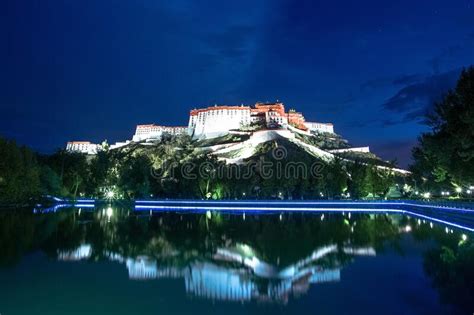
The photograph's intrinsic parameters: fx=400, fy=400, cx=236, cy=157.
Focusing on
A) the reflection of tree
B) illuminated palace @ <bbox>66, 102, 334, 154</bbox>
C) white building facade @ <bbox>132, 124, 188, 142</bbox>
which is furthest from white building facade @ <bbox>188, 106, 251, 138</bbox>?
the reflection of tree

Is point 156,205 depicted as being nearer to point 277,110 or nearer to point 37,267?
point 37,267

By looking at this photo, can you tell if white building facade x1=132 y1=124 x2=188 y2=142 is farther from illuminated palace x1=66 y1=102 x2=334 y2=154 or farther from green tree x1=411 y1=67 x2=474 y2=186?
green tree x1=411 y1=67 x2=474 y2=186

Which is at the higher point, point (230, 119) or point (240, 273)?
point (230, 119)

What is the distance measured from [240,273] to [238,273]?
0.07m

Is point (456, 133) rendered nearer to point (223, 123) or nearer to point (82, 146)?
point (223, 123)

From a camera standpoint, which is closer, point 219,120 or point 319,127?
point 219,120

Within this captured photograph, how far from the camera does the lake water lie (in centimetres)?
909

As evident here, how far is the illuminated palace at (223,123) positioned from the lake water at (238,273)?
273ft

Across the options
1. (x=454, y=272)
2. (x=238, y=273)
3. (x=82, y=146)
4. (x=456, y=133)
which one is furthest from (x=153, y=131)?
(x=454, y=272)

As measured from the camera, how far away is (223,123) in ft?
345

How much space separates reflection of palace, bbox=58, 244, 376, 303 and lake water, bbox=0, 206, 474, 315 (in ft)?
0.10

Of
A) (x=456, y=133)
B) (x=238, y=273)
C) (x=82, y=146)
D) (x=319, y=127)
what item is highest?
(x=319, y=127)

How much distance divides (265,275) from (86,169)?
6371 cm

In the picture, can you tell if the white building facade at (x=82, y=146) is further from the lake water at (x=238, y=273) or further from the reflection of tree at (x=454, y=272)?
the reflection of tree at (x=454, y=272)
